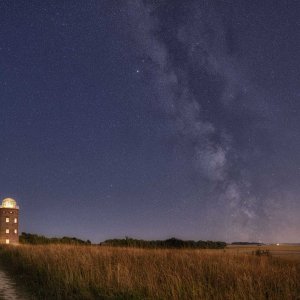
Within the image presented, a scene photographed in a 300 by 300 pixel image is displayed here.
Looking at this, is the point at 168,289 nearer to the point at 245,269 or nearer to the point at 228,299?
the point at 228,299

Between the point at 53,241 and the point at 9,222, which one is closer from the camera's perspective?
the point at 53,241

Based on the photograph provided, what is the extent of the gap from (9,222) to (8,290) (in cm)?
6570

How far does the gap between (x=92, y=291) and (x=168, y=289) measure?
6.60 ft

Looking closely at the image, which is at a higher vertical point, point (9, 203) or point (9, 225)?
point (9, 203)

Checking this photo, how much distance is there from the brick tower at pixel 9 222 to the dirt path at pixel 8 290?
60.6m

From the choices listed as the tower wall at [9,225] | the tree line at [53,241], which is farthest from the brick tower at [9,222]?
the tree line at [53,241]

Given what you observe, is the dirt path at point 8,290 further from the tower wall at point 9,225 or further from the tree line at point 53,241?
the tower wall at point 9,225

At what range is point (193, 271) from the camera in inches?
399

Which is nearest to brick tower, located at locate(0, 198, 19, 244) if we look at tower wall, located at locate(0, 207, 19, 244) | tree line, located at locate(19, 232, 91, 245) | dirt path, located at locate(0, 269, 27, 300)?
tower wall, located at locate(0, 207, 19, 244)

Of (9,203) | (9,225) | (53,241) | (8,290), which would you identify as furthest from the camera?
(9,203)

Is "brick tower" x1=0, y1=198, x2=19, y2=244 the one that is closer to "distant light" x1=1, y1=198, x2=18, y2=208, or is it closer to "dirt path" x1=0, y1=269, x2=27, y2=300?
"distant light" x1=1, y1=198, x2=18, y2=208

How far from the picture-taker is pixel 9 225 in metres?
70.2

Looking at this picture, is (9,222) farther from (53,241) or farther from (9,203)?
(53,241)

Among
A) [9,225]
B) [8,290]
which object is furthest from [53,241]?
[8,290]
